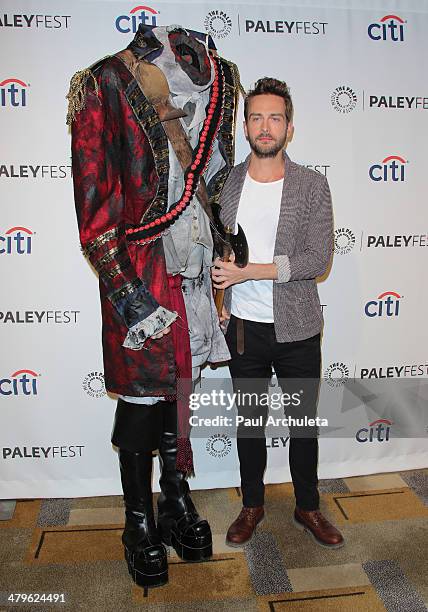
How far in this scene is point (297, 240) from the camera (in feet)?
7.73

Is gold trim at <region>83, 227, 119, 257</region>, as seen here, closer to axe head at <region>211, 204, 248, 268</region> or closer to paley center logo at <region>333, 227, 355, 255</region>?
axe head at <region>211, 204, 248, 268</region>

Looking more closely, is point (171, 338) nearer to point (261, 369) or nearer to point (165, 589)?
point (261, 369)

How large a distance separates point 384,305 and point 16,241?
1.68 meters

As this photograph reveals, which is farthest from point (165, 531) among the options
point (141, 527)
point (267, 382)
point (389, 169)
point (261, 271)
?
point (389, 169)

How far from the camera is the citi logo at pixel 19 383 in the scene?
289 centimetres

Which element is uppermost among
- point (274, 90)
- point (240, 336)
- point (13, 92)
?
point (13, 92)

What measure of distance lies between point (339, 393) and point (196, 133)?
154 centimetres

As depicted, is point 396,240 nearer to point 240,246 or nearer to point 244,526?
point 240,246

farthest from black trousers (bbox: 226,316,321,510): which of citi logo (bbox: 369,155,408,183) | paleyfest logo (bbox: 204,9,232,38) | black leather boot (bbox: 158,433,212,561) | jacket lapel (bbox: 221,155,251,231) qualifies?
paleyfest logo (bbox: 204,9,232,38)

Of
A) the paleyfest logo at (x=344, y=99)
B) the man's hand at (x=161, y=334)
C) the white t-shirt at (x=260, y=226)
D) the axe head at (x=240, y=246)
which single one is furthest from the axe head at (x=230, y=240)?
the paleyfest logo at (x=344, y=99)

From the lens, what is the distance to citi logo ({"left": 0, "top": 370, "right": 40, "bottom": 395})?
2895 millimetres

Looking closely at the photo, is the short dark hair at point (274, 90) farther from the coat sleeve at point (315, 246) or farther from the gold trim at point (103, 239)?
the gold trim at point (103, 239)

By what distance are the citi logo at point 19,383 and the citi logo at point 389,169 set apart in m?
1.74

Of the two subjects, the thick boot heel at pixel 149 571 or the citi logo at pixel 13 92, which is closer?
the thick boot heel at pixel 149 571
